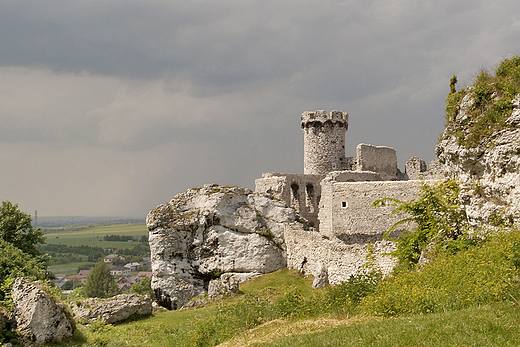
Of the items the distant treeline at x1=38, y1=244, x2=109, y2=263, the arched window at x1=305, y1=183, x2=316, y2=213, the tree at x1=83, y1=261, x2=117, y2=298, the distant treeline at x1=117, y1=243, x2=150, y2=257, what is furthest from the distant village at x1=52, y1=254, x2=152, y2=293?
the arched window at x1=305, y1=183, x2=316, y2=213

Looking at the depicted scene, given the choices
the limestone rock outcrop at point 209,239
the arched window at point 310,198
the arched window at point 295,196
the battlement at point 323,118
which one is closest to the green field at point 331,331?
the limestone rock outcrop at point 209,239

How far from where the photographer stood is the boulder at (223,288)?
19625 mm

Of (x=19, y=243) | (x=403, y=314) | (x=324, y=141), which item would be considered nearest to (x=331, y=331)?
(x=403, y=314)

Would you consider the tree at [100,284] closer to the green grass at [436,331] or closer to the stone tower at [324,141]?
the stone tower at [324,141]

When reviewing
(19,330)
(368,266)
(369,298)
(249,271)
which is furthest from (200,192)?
(369,298)

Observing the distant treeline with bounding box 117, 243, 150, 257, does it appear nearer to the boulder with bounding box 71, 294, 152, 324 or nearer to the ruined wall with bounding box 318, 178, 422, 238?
the ruined wall with bounding box 318, 178, 422, 238

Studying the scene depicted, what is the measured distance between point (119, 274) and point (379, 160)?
107 m

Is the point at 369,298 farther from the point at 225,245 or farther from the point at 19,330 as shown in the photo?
the point at 225,245

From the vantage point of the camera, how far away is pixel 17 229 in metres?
27.0

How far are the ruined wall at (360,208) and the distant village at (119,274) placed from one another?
272ft

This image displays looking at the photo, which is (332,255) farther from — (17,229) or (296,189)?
(17,229)

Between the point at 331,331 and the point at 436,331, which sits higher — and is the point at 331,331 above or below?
below

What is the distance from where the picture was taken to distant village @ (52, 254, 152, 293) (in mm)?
104125

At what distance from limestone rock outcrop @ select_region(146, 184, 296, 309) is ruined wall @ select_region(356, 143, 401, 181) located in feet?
36.5
